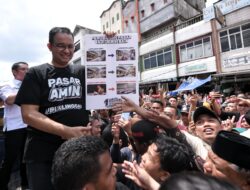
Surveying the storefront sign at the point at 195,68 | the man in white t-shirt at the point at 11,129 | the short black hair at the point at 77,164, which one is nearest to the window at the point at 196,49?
the storefront sign at the point at 195,68

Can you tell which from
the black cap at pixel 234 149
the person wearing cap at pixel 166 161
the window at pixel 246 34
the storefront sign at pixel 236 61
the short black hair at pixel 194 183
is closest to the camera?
the short black hair at pixel 194 183

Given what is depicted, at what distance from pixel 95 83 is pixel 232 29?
57.0 ft

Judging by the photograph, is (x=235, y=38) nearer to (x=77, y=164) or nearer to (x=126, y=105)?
(x=126, y=105)

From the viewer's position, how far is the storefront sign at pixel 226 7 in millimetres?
16531

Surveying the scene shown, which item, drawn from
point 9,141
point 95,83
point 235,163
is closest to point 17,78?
point 9,141

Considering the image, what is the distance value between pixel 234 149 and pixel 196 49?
1953cm

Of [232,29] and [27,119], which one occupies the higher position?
[232,29]

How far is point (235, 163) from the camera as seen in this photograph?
4.83ft

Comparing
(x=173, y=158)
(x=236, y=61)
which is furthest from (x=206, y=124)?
(x=236, y=61)

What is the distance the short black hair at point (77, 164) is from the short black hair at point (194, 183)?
670mm

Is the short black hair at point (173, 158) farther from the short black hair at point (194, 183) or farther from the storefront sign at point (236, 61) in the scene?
the storefront sign at point (236, 61)

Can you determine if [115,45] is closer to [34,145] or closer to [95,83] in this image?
[95,83]

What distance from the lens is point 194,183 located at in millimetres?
831

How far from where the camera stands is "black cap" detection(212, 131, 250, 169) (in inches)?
55.7
